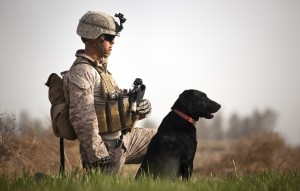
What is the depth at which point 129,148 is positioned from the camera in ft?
20.0

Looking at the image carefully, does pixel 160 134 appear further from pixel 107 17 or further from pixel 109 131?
pixel 107 17

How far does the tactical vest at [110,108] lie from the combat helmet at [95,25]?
1.12 feet

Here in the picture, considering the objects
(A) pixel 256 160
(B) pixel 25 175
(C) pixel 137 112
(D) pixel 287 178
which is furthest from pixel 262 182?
(A) pixel 256 160

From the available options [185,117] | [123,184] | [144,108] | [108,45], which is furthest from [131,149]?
[123,184]

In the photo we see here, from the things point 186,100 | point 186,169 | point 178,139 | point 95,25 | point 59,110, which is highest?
point 95,25

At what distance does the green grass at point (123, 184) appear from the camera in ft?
14.5

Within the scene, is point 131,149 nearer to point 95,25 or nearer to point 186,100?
point 186,100

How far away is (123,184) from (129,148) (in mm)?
1599

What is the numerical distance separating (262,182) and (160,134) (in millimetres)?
1646

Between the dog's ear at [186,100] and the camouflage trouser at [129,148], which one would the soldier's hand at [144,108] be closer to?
the camouflage trouser at [129,148]

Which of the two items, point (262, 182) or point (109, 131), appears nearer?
point (262, 182)

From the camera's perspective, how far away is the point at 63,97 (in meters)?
5.84

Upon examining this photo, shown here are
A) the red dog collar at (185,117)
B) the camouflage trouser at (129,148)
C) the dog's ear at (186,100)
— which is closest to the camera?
the camouflage trouser at (129,148)

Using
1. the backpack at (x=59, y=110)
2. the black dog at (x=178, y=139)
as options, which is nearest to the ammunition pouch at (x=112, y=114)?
the backpack at (x=59, y=110)
